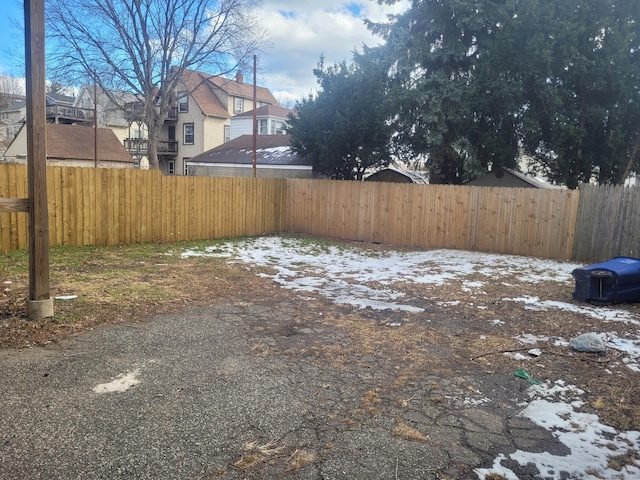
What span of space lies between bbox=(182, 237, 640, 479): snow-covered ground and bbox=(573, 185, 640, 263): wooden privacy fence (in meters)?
0.85

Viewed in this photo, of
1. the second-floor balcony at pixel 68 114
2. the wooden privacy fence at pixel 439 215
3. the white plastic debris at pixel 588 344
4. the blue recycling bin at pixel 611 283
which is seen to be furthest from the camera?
the second-floor balcony at pixel 68 114

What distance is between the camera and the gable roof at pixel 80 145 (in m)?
28.2

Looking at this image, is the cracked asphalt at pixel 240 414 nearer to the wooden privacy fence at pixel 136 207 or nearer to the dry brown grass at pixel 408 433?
the dry brown grass at pixel 408 433

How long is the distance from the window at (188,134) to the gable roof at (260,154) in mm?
9192

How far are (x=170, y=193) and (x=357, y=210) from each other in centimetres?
542

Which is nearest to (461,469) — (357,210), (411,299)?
(411,299)

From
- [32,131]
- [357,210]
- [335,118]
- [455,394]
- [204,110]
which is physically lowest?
[455,394]

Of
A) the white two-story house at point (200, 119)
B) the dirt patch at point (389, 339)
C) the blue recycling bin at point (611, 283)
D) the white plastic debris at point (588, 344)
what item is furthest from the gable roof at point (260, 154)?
the white plastic debris at point (588, 344)

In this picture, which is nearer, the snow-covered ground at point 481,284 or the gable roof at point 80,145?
the snow-covered ground at point 481,284

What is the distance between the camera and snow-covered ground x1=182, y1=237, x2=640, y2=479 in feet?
9.34

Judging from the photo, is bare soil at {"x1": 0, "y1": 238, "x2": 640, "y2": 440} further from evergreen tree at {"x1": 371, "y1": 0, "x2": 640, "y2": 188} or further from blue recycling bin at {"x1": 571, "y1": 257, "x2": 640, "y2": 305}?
evergreen tree at {"x1": 371, "y1": 0, "x2": 640, "y2": 188}

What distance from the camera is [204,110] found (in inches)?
1359

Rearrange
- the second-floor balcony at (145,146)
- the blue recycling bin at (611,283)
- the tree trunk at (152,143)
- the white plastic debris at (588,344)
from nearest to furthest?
the white plastic debris at (588,344), the blue recycling bin at (611,283), the tree trunk at (152,143), the second-floor balcony at (145,146)

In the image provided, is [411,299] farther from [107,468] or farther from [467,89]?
[467,89]
